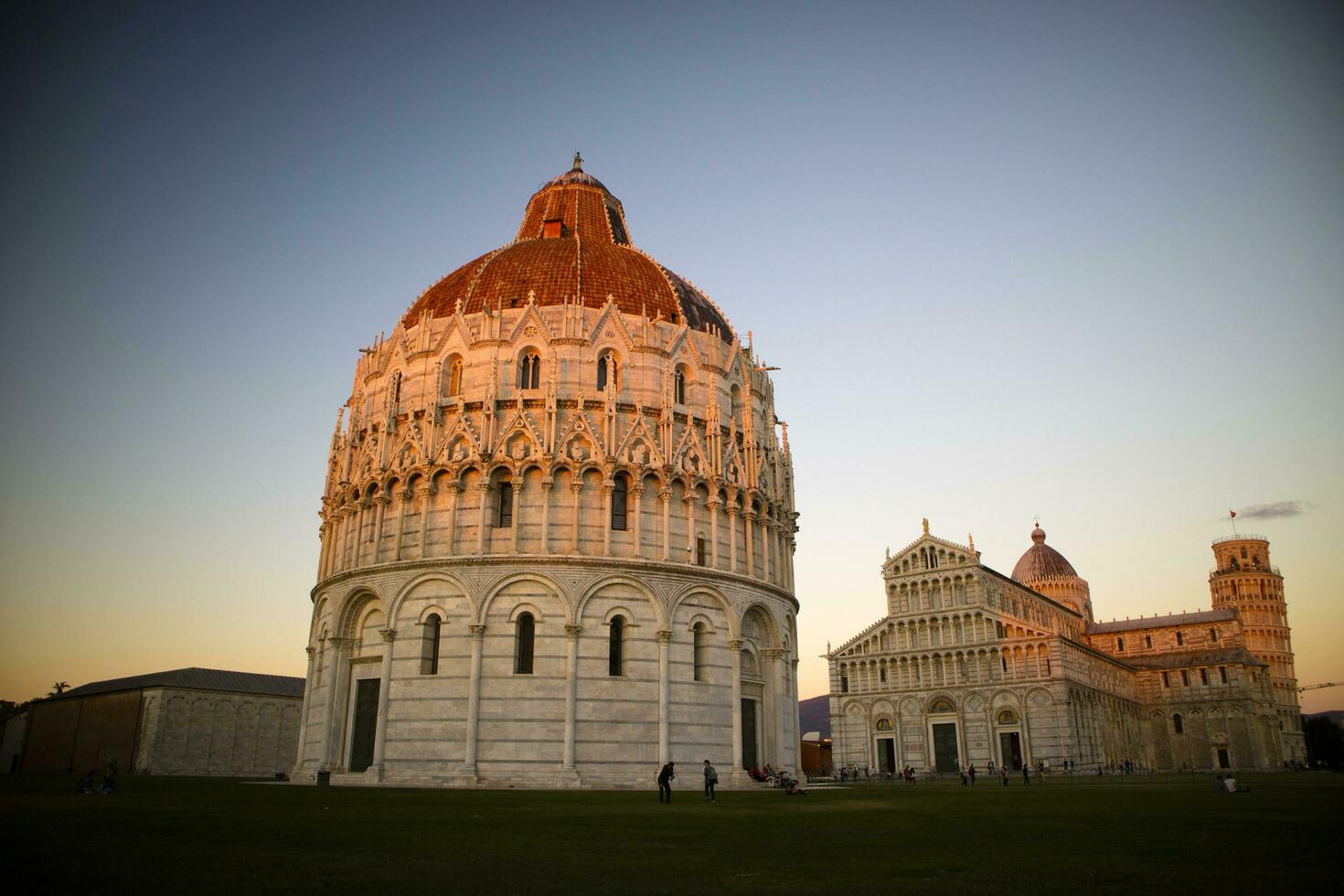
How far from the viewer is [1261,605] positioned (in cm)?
11531

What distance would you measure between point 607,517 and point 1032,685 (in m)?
54.6

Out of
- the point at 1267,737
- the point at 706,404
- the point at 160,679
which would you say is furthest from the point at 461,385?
the point at 1267,737

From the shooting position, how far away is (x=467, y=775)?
109ft

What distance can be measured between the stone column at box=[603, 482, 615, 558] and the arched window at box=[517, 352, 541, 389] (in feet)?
18.0

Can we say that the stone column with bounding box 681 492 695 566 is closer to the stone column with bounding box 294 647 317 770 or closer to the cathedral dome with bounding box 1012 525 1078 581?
the stone column with bounding box 294 647 317 770

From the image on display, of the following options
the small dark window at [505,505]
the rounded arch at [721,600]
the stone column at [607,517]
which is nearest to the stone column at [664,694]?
the rounded arch at [721,600]

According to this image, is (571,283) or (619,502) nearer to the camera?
(619,502)

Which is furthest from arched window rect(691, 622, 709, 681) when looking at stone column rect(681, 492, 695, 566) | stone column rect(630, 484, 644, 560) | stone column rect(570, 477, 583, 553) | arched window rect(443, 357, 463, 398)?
arched window rect(443, 357, 463, 398)

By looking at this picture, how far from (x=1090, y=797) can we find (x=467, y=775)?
20.2 meters

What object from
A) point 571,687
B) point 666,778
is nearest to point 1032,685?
point 571,687

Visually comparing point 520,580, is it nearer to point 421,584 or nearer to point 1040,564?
point 421,584

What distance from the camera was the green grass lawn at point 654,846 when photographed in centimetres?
1065

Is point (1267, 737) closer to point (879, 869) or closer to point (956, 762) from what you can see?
point (956, 762)

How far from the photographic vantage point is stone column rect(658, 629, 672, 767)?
113 ft
